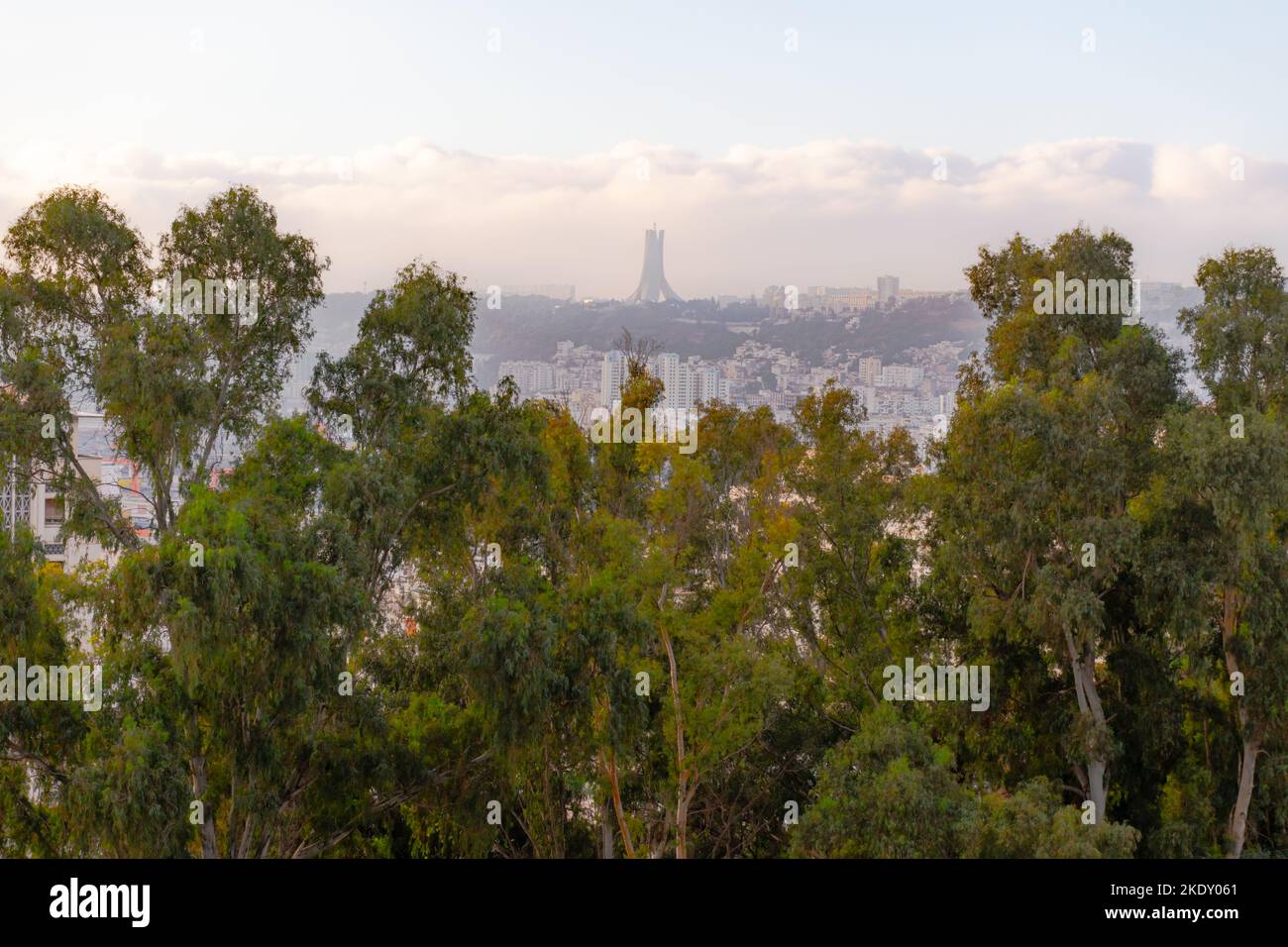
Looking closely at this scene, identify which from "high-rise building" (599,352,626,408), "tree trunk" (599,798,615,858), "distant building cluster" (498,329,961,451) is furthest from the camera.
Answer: "distant building cluster" (498,329,961,451)

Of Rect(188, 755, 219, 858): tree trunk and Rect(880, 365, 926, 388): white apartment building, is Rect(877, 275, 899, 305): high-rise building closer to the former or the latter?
Rect(880, 365, 926, 388): white apartment building

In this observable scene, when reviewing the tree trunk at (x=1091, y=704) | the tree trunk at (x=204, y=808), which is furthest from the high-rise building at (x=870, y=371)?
the tree trunk at (x=204, y=808)

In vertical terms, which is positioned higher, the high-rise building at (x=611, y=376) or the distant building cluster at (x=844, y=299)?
the distant building cluster at (x=844, y=299)

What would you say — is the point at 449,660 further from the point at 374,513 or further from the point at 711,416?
the point at 711,416

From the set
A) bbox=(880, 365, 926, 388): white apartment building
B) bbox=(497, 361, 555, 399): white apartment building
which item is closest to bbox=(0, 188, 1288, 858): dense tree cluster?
bbox=(497, 361, 555, 399): white apartment building

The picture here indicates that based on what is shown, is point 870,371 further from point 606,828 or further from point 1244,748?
point 606,828

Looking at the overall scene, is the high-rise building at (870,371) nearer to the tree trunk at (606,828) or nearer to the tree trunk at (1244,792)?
the tree trunk at (1244,792)

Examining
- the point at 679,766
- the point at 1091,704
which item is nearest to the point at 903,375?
the point at 1091,704
